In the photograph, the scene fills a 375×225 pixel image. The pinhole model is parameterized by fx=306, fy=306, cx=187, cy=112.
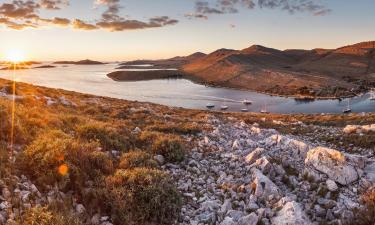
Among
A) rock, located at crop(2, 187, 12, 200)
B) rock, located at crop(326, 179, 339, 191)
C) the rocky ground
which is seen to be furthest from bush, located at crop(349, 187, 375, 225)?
rock, located at crop(2, 187, 12, 200)

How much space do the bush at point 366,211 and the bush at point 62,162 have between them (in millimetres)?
6875

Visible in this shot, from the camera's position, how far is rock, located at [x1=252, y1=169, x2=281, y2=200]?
347 inches

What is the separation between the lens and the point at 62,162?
28.2 ft

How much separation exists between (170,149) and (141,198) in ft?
12.7

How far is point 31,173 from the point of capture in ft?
26.9

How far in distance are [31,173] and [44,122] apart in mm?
5074

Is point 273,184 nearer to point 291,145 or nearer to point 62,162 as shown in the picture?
point 291,145

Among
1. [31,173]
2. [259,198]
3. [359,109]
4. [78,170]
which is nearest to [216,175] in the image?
[259,198]

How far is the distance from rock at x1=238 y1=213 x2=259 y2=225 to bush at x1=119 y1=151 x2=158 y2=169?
3.66 metres

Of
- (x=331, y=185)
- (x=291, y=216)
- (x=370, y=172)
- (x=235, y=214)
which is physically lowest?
(x=235, y=214)

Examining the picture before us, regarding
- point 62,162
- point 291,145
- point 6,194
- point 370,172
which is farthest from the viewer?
point 291,145

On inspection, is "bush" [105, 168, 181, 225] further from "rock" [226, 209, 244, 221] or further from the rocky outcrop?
the rocky outcrop

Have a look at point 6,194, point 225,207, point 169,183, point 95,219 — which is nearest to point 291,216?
point 225,207

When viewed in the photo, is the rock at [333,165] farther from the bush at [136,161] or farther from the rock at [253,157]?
the bush at [136,161]
